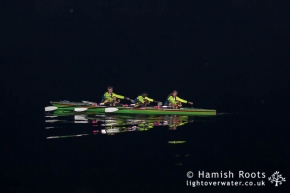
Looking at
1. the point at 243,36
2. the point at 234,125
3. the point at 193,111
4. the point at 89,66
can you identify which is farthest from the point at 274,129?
the point at 89,66

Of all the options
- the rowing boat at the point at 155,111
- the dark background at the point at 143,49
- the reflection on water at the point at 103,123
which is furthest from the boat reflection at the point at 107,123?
the dark background at the point at 143,49

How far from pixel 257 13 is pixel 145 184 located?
25.9 meters

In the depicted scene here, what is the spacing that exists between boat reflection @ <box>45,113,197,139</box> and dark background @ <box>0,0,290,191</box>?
11794 millimetres

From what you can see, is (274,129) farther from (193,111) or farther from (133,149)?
(133,149)

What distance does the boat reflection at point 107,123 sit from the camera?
19016 mm

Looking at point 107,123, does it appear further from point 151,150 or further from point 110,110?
point 151,150

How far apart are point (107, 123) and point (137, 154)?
5.47 m

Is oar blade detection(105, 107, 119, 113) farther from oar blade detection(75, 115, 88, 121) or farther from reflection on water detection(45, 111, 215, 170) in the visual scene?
oar blade detection(75, 115, 88, 121)

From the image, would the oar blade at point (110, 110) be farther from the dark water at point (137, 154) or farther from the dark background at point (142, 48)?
the dark background at point (142, 48)

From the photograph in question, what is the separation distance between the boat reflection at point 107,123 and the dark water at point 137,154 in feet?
0.12

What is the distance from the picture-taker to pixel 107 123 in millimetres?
20938

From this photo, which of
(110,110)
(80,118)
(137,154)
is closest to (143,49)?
(110,110)

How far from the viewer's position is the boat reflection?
62.4ft

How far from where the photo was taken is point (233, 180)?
42.3 feet
